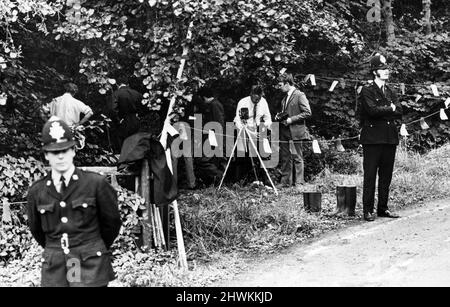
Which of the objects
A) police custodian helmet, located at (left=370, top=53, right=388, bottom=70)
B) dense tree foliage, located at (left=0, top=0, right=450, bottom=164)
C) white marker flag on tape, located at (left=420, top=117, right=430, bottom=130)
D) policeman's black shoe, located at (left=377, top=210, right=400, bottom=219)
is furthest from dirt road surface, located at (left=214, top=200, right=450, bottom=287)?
white marker flag on tape, located at (left=420, top=117, right=430, bottom=130)

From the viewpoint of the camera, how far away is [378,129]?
8312 millimetres

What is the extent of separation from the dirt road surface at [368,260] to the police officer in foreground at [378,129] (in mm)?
534

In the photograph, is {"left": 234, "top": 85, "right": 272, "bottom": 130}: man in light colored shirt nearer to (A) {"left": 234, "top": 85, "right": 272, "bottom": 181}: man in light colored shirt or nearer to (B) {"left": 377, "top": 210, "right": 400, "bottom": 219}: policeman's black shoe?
(A) {"left": 234, "top": 85, "right": 272, "bottom": 181}: man in light colored shirt

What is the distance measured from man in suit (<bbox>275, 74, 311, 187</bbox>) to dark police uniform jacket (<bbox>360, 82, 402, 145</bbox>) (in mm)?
2760

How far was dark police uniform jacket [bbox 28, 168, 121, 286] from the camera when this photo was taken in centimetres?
419

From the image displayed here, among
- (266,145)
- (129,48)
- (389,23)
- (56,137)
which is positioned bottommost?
(266,145)

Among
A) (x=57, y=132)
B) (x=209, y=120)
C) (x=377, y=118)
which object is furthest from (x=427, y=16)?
(x=57, y=132)

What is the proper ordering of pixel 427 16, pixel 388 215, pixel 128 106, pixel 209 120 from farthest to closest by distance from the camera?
pixel 427 16 → pixel 209 120 → pixel 388 215 → pixel 128 106

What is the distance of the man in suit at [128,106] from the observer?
25.2 ft

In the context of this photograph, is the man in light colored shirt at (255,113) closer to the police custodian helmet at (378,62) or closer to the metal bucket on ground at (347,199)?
the metal bucket on ground at (347,199)

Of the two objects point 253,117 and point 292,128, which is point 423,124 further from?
point 253,117

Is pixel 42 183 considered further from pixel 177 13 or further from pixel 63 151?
pixel 177 13

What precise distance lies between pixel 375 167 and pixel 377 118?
68cm
